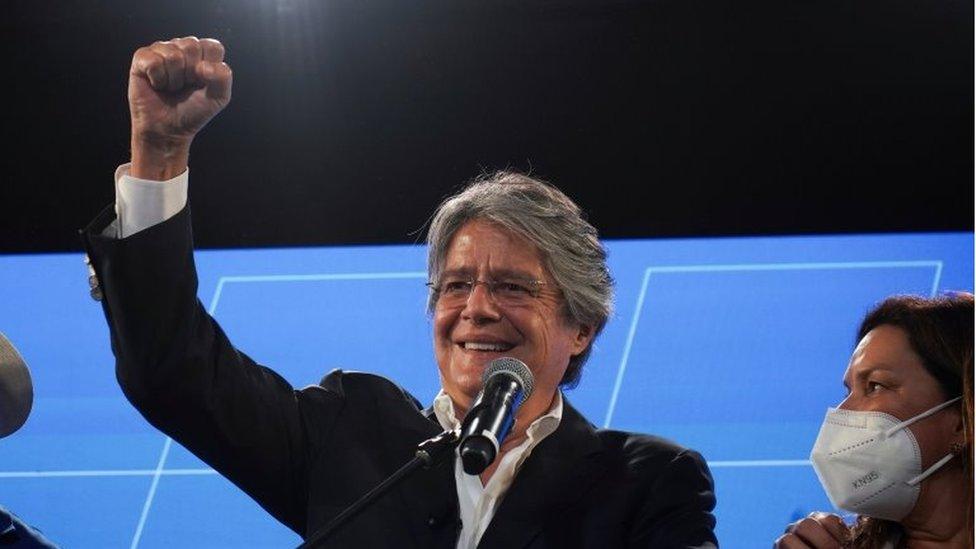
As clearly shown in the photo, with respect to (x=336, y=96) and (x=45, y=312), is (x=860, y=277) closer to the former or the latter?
(x=336, y=96)

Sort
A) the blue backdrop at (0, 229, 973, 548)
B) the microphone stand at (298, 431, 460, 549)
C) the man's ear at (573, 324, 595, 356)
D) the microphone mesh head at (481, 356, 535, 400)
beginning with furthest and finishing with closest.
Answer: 1. the blue backdrop at (0, 229, 973, 548)
2. the man's ear at (573, 324, 595, 356)
3. the microphone mesh head at (481, 356, 535, 400)
4. the microphone stand at (298, 431, 460, 549)

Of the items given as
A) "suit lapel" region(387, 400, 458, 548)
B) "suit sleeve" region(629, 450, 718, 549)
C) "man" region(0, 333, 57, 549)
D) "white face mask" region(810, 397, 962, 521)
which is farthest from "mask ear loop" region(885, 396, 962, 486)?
"man" region(0, 333, 57, 549)

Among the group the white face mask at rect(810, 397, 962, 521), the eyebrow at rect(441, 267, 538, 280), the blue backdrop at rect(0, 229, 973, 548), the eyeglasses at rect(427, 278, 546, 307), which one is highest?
the eyebrow at rect(441, 267, 538, 280)

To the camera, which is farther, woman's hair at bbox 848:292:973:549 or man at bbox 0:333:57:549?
man at bbox 0:333:57:549

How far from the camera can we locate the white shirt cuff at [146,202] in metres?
2.10

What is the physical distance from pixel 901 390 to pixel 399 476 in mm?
1042

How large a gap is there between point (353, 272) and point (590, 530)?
5.83ft

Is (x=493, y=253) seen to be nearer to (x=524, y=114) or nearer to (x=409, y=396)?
(x=409, y=396)

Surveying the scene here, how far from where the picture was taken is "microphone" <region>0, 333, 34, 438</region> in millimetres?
2660

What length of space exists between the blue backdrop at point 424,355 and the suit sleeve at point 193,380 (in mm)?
1194

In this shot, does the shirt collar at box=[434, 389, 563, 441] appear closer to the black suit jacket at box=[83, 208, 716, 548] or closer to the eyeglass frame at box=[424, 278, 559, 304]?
the black suit jacket at box=[83, 208, 716, 548]

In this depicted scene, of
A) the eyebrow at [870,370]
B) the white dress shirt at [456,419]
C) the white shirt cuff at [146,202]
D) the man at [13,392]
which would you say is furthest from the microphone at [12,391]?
the eyebrow at [870,370]

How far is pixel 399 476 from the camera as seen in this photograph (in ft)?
5.55

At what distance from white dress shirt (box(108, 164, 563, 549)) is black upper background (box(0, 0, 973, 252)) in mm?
A: 1553
